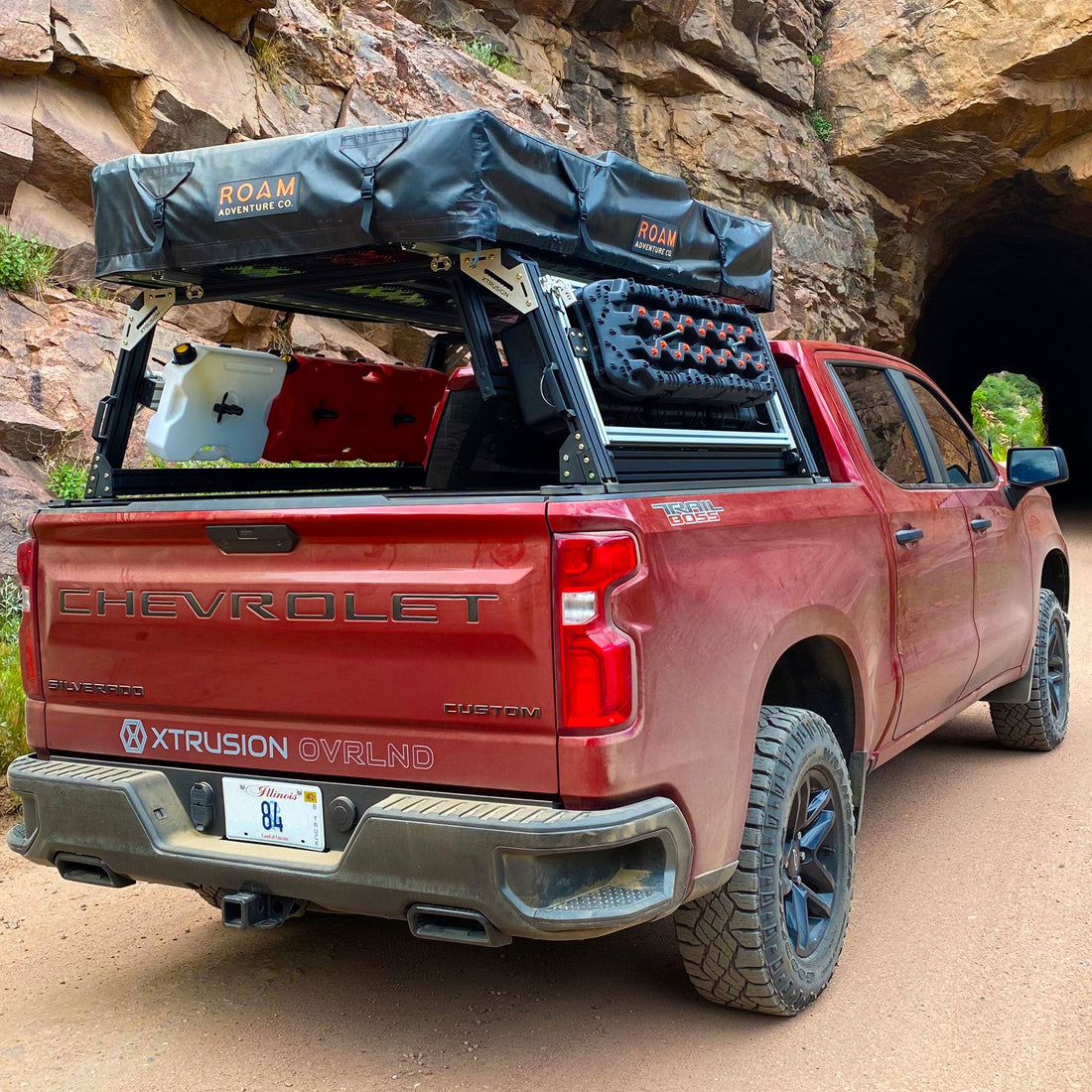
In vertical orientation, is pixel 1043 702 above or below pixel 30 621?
below

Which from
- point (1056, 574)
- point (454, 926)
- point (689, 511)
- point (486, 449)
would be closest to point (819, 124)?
point (1056, 574)

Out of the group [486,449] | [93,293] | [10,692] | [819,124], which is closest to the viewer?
[486,449]

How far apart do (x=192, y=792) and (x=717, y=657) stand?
1461 mm

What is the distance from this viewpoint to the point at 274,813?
9.85 ft

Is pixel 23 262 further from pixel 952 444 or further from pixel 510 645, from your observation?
pixel 510 645

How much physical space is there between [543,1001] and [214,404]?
230 cm

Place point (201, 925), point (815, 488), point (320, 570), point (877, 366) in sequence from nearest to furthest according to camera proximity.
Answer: point (320, 570) → point (815, 488) → point (201, 925) → point (877, 366)

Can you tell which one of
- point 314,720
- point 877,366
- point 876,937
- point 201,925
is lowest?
point 201,925

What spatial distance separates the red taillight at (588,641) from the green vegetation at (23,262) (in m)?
7.68

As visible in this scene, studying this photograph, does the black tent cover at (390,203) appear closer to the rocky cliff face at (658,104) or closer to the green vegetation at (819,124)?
the rocky cliff face at (658,104)

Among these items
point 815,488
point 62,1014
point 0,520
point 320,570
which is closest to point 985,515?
point 815,488

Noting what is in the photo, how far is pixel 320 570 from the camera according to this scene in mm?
2902

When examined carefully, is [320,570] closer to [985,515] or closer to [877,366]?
[877,366]

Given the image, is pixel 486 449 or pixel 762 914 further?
pixel 486 449
